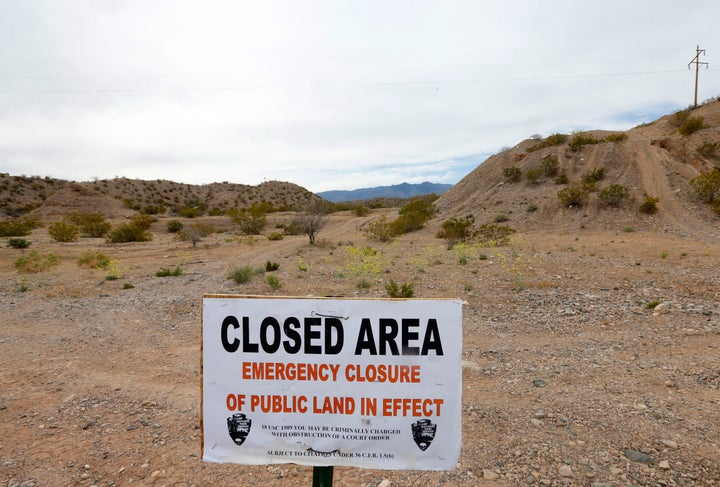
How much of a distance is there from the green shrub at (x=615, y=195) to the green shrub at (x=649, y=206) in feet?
3.74

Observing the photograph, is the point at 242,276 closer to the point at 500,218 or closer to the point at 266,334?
the point at 266,334

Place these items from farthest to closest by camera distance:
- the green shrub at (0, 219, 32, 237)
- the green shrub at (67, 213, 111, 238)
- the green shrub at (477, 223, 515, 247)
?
1. the green shrub at (67, 213, 111, 238)
2. the green shrub at (0, 219, 32, 237)
3. the green shrub at (477, 223, 515, 247)

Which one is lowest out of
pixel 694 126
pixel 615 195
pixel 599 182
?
pixel 615 195

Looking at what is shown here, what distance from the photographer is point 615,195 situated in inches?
847

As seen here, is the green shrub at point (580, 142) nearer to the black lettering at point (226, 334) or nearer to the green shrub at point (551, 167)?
the green shrub at point (551, 167)

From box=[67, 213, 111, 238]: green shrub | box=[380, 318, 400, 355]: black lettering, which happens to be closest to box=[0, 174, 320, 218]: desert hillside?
box=[67, 213, 111, 238]: green shrub

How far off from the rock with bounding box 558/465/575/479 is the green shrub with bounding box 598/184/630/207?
22.2 m

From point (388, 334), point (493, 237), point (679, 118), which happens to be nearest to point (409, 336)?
point (388, 334)

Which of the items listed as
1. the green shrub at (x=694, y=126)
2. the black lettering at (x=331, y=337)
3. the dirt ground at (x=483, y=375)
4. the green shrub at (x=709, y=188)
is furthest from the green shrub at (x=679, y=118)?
the black lettering at (x=331, y=337)

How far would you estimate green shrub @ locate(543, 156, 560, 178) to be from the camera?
2736cm

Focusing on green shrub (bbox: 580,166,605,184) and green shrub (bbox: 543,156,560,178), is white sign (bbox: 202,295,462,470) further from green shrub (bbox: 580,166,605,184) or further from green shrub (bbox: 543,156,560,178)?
green shrub (bbox: 543,156,560,178)

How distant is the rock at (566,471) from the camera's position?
336cm

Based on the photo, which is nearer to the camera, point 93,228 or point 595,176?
point 595,176

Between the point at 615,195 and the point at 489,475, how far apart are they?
22.7 m
